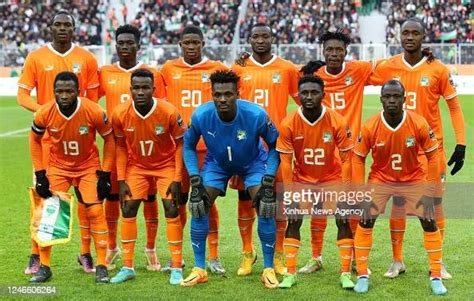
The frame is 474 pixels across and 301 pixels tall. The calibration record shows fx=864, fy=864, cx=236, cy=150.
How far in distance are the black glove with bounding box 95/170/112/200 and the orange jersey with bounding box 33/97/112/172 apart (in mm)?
237

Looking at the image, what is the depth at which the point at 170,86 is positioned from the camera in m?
8.52

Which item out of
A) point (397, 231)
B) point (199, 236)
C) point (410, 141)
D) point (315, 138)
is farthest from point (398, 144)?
point (199, 236)

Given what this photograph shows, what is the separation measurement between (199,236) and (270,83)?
5.61 feet

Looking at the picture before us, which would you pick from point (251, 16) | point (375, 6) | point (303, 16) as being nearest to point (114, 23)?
point (251, 16)

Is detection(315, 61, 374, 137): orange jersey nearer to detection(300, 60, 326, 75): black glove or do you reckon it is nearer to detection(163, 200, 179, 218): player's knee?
detection(300, 60, 326, 75): black glove

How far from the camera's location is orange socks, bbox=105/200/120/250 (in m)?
8.54

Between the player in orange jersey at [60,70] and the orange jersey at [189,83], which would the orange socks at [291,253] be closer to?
the orange jersey at [189,83]

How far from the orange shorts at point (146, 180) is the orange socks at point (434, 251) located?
92.8 inches

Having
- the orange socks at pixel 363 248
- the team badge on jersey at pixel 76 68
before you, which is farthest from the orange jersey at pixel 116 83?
the orange socks at pixel 363 248

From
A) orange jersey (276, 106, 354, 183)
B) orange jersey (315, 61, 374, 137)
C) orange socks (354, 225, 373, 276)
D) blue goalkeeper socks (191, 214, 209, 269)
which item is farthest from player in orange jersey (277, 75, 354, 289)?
blue goalkeeper socks (191, 214, 209, 269)

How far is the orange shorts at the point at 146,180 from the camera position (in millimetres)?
7898

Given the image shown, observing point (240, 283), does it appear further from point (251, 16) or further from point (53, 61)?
point (251, 16)

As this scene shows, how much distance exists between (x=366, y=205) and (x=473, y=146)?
10.5 m

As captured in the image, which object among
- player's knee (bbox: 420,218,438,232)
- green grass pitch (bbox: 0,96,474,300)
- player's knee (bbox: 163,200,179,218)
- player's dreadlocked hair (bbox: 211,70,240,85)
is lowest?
green grass pitch (bbox: 0,96,474,300)
